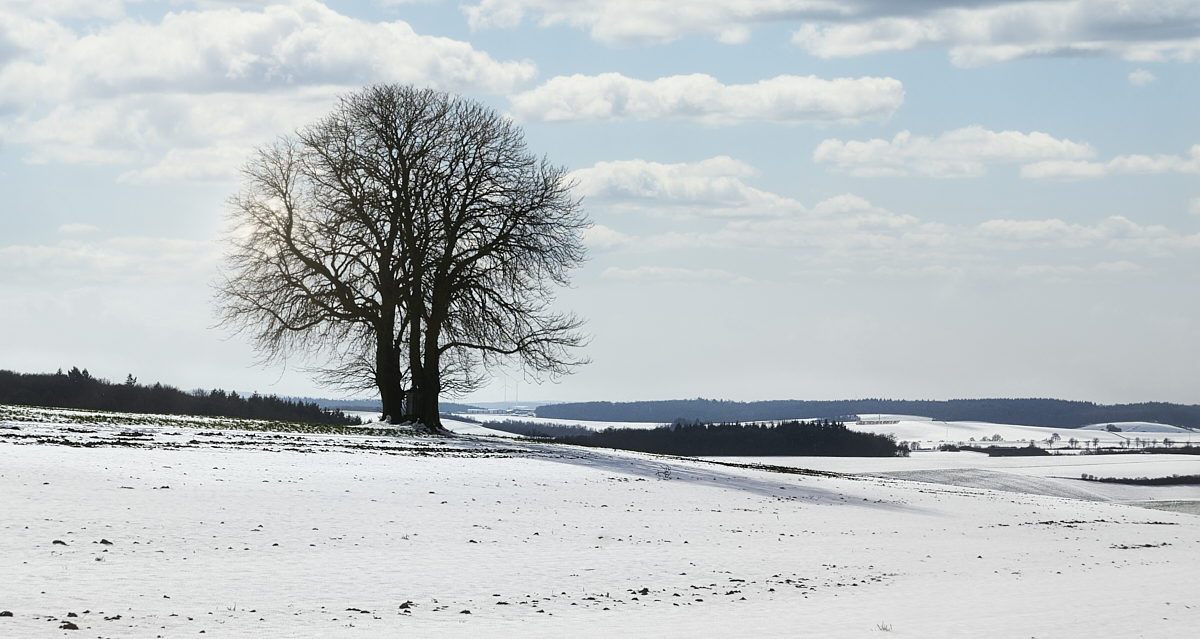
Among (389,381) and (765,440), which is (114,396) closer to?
(389,381)

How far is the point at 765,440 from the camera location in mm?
140250

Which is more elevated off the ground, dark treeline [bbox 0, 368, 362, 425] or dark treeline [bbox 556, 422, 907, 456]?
dark treeline [bbox 0, 368, 362, 425]

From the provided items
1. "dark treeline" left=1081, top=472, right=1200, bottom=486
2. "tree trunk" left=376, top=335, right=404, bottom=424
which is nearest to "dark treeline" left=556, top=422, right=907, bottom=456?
"dark treeline" left=1081, top=472, right=1200, bottom=486

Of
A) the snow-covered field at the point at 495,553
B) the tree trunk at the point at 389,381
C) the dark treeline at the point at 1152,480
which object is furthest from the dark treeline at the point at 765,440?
the snow-covered field at the point at 495,553

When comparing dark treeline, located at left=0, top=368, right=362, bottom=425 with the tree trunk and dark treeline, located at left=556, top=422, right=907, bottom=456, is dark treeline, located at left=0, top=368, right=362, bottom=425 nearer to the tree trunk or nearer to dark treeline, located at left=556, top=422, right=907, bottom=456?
the tree trunk

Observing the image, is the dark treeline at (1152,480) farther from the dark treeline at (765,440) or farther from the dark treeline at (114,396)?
the dark treeline at (114,396)

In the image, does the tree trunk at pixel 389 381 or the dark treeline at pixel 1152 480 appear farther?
the dark treeline at pixel 1152 480

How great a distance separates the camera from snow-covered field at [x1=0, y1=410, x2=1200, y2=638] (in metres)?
12.7

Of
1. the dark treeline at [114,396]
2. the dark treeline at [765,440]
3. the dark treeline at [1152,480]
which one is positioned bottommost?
the dark treeline at [1152,480]

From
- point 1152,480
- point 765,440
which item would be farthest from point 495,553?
point 765,440

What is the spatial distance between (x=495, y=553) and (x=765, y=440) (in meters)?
126

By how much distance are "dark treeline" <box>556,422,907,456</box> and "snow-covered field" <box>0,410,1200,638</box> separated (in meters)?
106

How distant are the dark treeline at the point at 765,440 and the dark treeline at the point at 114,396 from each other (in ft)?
172

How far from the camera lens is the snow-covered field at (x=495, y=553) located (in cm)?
1269
